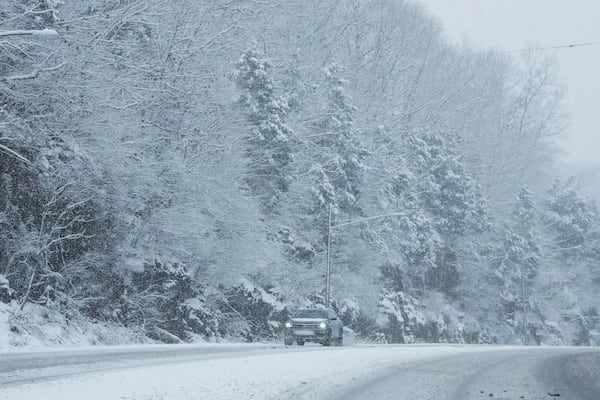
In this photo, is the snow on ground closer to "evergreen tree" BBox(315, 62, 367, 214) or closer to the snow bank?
the snow bank

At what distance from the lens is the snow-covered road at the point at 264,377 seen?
1176cm

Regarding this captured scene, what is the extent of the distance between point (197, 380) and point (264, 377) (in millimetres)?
1648

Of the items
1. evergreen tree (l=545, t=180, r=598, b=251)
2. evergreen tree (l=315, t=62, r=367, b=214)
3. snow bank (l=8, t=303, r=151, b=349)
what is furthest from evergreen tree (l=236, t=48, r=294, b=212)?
evergreen tree (l=545, t=180, r=598, b=251)

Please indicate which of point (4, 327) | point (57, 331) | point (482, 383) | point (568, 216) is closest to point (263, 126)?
point (57, 331)

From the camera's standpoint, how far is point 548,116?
74.6 metres

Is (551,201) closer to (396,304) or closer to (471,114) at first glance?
(471,114)

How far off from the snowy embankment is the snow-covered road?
0.01 meters

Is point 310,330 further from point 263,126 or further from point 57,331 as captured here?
point 263,126

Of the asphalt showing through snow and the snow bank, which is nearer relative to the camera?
the asphalt showing through snow

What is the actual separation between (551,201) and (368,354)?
2530 inches

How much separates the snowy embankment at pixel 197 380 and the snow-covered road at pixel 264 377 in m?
0.01

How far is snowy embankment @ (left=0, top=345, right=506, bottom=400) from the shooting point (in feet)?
36.9

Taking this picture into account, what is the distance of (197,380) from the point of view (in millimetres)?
13203

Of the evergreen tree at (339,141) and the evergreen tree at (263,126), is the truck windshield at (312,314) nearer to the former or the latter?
the evergreen tree at (263,126)
